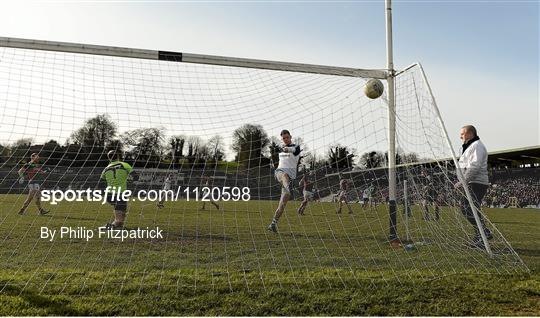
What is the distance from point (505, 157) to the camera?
25359 mm

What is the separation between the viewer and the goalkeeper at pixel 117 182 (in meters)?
6.55

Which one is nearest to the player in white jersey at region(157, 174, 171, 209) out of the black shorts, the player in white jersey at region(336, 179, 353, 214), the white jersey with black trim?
the black shorts

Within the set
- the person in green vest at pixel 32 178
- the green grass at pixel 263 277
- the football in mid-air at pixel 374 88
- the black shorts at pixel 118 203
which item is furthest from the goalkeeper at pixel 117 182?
the football in mid-air at pixel 374 88

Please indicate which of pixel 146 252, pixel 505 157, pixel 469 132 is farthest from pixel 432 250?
pixel 505 157

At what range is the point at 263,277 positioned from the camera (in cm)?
372

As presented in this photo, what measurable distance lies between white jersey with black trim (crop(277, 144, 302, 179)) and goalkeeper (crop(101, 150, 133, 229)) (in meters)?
2.74

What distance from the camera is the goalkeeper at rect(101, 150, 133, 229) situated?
655 centimetres

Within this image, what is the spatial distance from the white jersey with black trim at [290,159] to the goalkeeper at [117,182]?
9.00ft

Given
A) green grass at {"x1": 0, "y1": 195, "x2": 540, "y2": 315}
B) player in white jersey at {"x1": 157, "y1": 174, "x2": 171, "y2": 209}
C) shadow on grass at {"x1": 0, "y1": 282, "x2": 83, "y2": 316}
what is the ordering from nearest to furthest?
shadow on grass at {"x1": 0, "y1": 282, "x2": 83, "y2": 316}, green grass at {"x1": 0, "y1": 195, "x2": 540, "y2": 315}, player in white jersey at {"x1": 157, "y1": 174, "x2": 171, "y2": 209}

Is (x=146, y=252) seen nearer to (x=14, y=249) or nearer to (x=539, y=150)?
(x=14, y=249)

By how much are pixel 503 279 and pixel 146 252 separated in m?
4.17

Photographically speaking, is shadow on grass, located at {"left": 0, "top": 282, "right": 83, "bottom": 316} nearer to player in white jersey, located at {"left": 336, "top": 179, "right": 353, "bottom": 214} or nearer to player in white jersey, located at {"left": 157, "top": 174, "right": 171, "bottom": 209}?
player in white jersey, located at {"left": 157, "top": 174, "right": 171, "bottom": 209}

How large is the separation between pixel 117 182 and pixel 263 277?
3.97 meters

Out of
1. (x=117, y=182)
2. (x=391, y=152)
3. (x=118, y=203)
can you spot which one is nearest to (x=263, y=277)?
(x=391, y=152)
